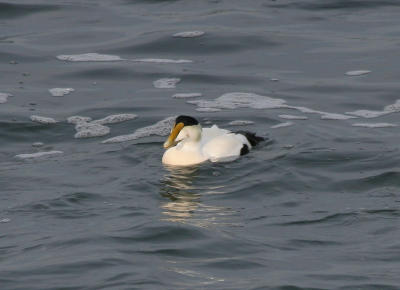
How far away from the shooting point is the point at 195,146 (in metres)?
11.7

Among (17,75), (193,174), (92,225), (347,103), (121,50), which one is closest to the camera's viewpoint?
(92,225)

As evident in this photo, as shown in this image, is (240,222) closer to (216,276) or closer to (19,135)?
(216,276)

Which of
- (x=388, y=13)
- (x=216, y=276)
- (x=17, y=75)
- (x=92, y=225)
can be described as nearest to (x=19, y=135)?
(x=17, y=75)

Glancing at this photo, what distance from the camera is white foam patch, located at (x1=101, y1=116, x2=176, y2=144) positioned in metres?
12.3

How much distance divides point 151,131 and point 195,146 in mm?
1171

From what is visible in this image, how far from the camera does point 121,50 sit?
16531 millimetres

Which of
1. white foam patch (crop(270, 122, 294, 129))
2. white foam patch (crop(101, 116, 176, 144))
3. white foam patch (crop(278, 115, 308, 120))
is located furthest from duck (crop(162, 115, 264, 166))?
white foam patch (crop(278, 115, 308, 120))

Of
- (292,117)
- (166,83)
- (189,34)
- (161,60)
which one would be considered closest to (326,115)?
(292,117)

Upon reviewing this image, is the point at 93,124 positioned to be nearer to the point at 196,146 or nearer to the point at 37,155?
the point at 37,155

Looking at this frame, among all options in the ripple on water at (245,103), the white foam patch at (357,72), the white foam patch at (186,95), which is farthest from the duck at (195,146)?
the white foam patch at (357,72)

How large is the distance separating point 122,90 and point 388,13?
5.80m

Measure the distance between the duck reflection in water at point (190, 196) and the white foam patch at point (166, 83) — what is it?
344 cm

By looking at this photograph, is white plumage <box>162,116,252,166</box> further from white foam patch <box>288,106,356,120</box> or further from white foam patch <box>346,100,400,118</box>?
white foam patch <box>346,100,400,118</box>

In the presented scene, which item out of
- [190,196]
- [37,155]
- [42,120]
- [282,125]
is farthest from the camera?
[42,120]
